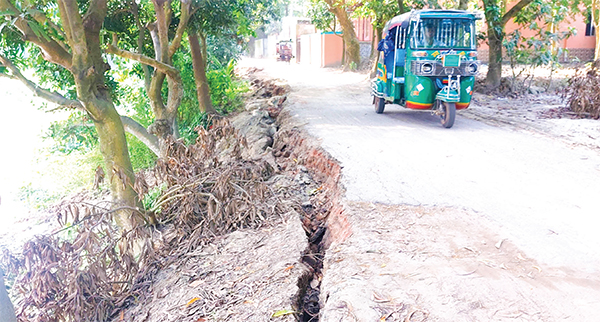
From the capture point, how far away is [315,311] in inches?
155

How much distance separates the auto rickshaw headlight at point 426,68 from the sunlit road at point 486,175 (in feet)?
3.61

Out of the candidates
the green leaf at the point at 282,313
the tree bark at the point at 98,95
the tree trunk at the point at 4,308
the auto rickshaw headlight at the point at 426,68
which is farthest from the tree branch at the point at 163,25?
the green leaf at the point at 282,313

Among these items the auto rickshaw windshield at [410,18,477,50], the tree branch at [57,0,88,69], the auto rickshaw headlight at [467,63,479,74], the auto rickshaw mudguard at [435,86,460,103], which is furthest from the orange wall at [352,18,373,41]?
the tree branch at [57,0,88,69]

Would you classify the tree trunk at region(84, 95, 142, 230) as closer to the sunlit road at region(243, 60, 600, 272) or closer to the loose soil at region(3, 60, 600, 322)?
the loose soil at region(3, 60, 600, 322)

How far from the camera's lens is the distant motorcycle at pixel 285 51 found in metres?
37.6

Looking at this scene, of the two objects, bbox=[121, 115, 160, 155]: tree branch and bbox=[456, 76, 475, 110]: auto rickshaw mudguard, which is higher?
bbox=[456, 76, 475, 110]: auto rickshaw mudguard

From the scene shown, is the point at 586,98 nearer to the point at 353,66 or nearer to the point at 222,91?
the point at 222,91

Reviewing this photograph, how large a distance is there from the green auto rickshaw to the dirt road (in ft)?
4.09

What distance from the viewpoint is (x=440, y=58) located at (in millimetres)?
9055

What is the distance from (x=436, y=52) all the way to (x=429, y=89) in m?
0.72

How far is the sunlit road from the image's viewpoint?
4367 millimetres

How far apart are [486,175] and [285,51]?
109ft

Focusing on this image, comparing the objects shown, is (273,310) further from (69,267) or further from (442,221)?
(69,267)

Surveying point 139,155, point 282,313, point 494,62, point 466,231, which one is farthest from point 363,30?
point 282,313
